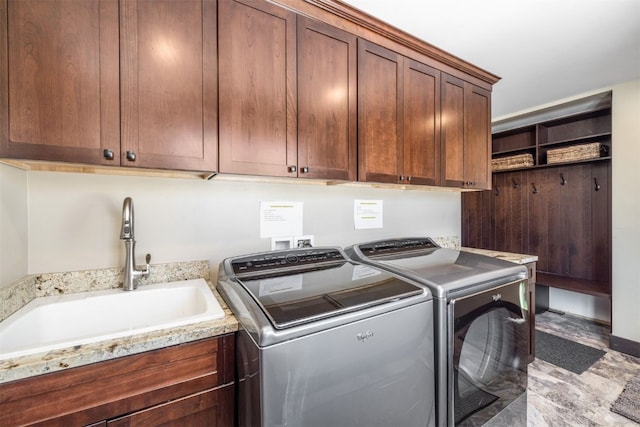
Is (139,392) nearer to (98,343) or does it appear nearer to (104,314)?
(98,343)

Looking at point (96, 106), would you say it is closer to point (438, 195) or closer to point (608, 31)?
point (438, 195)

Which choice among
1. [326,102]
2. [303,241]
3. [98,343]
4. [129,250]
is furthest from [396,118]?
[98,343]

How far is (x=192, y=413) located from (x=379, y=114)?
1.74m

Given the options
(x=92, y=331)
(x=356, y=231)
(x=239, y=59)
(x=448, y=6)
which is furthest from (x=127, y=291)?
(x=448, y=6)

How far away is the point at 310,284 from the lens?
124 cm

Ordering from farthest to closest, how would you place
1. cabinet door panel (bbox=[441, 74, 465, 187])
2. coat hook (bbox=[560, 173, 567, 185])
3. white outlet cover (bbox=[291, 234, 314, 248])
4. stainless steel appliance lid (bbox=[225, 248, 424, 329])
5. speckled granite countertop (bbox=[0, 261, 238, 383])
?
coat hook (bbox=[560, 173, 567, 185]) → cabinet door panel (bbox=[441, 74, 465, 187]) → white outlet cover (bbox=[291, 234, 314, 248]) → stainless steel appliance lid (bbox=[225, 248, 424, 329]) → speckled granite countertop (bbox=[0, 261, 238, 383])

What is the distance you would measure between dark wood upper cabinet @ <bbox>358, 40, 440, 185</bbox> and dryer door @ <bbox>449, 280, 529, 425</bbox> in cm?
86

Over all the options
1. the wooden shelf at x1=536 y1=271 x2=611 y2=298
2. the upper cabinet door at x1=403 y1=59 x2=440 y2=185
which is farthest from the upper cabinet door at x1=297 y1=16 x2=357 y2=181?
the wooden shelf at x1=536 y1=271 x2=611 y2=298

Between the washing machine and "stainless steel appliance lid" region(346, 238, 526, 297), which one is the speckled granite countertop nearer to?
the washing machine

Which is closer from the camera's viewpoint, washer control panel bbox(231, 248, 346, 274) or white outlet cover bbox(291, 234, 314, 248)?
washer control panel bbox(231, 248, 346, 274)

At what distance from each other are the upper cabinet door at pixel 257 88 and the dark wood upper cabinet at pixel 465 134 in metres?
1.25

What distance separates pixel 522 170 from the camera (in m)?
3.44

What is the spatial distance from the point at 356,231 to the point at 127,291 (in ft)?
4.74

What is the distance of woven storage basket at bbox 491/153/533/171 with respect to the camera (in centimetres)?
335
